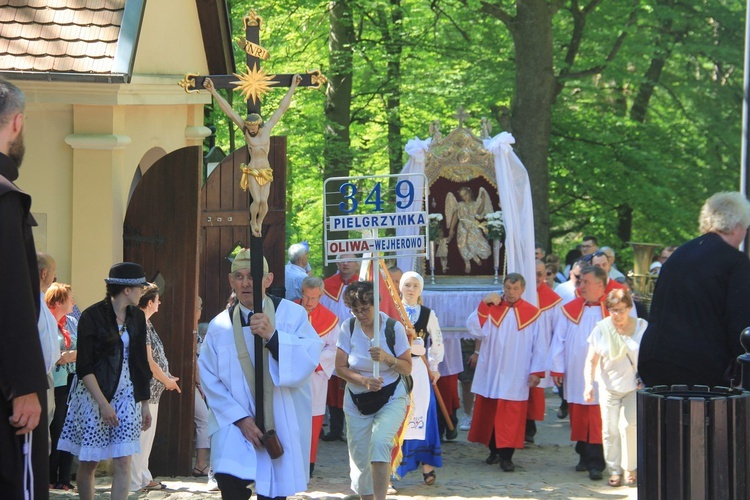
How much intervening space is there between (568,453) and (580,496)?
83.9 inches

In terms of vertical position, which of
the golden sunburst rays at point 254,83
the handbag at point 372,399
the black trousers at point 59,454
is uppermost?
the golden sunburst rays at point 254,83

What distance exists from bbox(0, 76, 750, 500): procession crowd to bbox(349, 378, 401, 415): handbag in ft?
0.04

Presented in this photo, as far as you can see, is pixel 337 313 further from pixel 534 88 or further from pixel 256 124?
pixel 534 88

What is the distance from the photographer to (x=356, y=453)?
904 cm

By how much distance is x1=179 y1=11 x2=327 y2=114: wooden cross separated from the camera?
7.01 m

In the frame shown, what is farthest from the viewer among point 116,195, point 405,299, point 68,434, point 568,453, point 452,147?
point 452,147

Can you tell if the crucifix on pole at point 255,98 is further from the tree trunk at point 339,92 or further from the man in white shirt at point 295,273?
the tree trunk at point 339,92

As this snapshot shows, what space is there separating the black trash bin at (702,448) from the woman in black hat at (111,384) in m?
3.90

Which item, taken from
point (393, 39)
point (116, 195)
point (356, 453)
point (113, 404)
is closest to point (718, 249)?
point (356, 453)

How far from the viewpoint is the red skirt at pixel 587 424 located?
11406mm

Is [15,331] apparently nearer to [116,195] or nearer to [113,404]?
[113,404]

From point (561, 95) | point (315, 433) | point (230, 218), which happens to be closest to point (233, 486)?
point (315, 433)

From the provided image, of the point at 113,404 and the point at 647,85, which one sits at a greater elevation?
the point at 647,85

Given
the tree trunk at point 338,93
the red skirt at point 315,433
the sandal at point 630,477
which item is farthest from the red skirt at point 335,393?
the tree trunk at point 338,93
